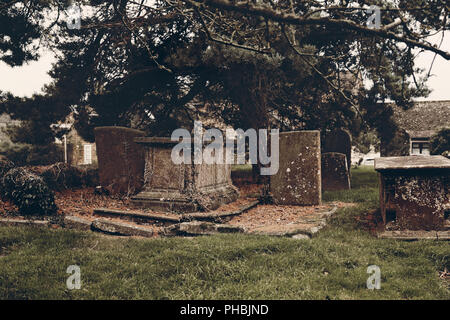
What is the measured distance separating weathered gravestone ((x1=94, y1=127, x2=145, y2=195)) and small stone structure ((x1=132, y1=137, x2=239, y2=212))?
1.07m

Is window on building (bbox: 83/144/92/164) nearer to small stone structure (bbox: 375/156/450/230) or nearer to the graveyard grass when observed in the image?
the graveyard grass

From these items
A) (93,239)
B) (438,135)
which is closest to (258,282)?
(93,239)

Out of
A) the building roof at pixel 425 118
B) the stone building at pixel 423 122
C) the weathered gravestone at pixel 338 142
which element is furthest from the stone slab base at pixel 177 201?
the building roof at pixel 425 118

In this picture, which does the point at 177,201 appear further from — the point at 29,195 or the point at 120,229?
the point at 29,195

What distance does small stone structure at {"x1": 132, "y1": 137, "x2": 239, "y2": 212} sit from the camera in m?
7.98

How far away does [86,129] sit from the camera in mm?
11797

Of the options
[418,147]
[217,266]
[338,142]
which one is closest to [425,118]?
[418,147]

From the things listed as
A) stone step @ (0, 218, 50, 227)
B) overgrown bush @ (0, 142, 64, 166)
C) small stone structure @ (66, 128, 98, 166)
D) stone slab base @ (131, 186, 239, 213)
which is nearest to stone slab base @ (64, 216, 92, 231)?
stone step @ (0, 218, 50, 227)

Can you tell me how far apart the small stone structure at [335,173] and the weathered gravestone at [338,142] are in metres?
1.80

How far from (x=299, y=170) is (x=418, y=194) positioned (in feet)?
10.8
